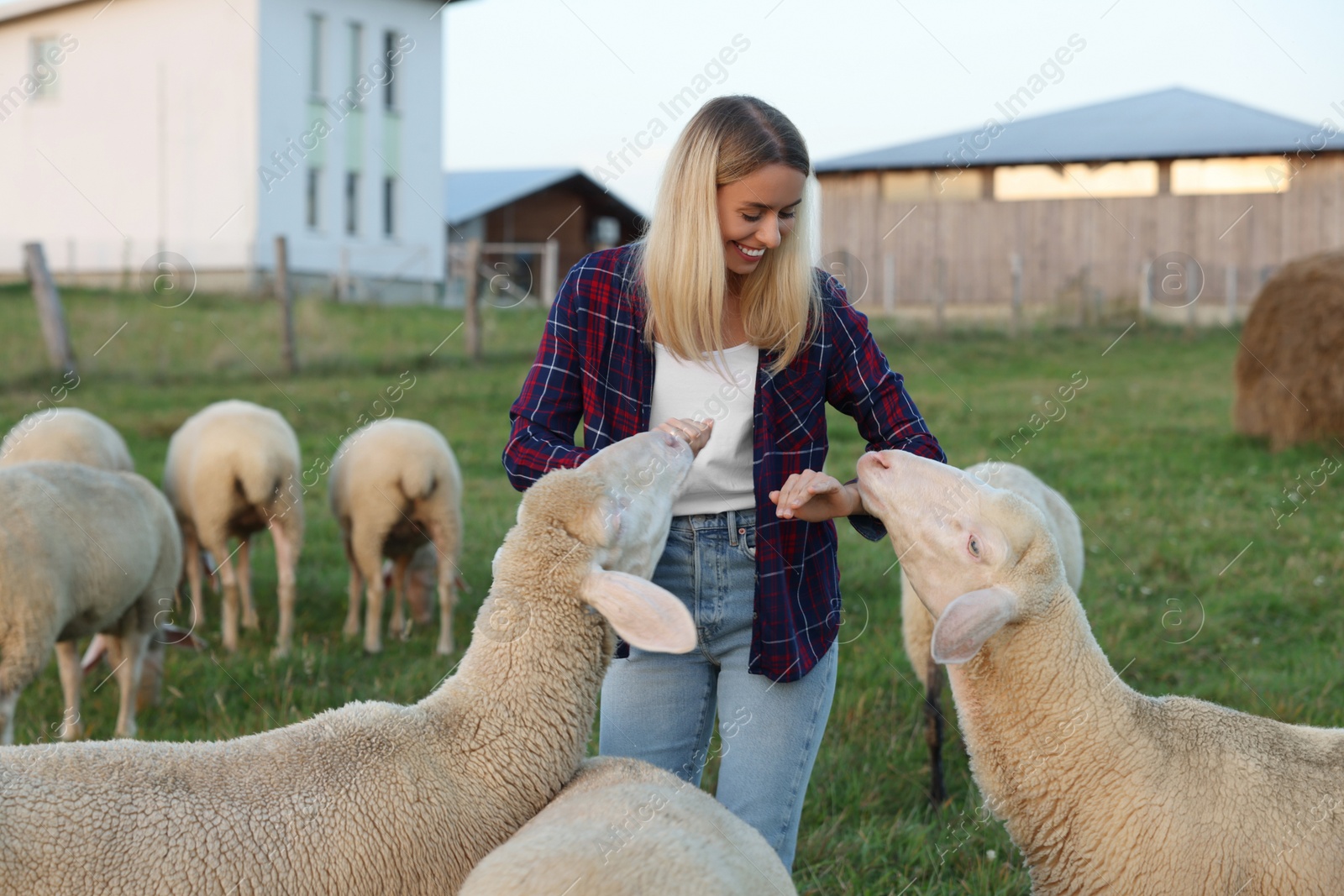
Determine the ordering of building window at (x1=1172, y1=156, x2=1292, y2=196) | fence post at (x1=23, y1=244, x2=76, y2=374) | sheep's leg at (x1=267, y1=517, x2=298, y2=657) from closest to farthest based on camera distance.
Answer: sheep's leg at (x1=267, y1=517, x2=298, y2=657), fence post at (x1=23, y1=244, x2=76, y2=374), building window at (x1=1172, y1=156, x2=1292, y2=196)

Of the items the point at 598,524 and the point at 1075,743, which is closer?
the point at 598,524

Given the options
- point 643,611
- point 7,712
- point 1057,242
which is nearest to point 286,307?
point 7,712

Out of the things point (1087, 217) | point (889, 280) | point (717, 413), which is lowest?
point (717, 413)

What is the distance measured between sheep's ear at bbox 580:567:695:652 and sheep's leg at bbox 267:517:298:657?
14.2ft

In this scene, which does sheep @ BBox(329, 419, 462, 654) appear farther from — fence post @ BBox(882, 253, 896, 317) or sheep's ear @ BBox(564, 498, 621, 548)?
fence post @ BBox(882, 253, 896, 317)

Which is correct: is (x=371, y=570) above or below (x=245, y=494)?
below

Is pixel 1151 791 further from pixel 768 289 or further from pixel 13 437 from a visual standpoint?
pixel 13 437

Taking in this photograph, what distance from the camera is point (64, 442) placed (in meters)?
6.63

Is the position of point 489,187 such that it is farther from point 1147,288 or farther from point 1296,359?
point 1296,359

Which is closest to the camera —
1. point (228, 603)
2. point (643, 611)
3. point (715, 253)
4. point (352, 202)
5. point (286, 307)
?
point (643, 611)

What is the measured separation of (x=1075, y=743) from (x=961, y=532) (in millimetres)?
569

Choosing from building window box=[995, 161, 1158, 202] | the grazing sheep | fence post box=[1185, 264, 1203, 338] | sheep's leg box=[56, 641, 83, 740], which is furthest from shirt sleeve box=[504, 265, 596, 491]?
building window box=[995, 161, 1158, 202]

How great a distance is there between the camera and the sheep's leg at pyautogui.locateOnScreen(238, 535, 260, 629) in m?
6.48

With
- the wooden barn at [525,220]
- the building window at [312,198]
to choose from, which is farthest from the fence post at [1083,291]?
the building window at [312,198]
